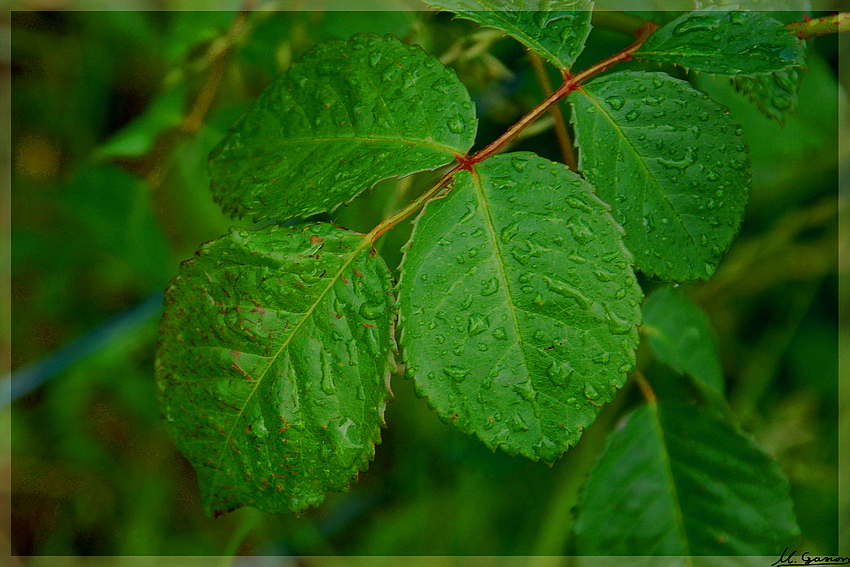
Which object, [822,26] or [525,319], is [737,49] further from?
[525,319]

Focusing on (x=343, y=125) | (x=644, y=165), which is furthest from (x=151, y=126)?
(x=644, y=165)

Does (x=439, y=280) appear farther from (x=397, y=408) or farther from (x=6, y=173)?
(x=6, y=173)

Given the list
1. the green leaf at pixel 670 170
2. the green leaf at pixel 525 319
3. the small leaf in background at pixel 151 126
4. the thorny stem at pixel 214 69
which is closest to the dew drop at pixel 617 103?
the green leaf at pixel 670 170

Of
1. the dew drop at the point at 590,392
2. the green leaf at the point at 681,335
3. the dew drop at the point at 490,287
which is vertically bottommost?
the green leaf at the point at 681,335

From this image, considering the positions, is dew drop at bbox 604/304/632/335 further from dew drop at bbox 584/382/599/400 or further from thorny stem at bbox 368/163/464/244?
thorny stem at bbox 368/163/464/244
